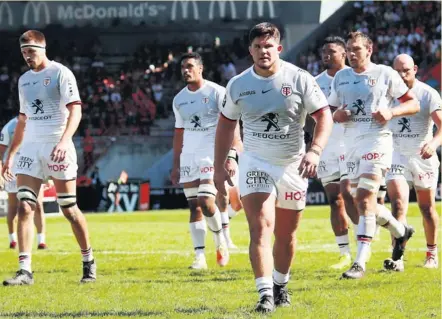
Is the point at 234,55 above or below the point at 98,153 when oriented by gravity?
above

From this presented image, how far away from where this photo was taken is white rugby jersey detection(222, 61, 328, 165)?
27.8 feet

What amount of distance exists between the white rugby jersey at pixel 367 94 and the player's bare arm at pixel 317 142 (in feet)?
9.05

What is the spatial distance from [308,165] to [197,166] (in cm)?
517

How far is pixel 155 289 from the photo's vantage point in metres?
10.2

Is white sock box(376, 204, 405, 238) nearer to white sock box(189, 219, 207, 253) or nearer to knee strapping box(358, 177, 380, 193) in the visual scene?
knee strapping box(358, 177, 380, 193)

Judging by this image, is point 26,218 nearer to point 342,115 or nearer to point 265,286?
point 342,115

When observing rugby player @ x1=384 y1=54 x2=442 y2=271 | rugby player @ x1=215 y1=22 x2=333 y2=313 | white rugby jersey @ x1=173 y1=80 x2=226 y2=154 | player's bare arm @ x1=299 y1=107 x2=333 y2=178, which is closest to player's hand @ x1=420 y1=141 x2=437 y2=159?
rugby player @ x1=384 y1=54 x2=442 y2=271

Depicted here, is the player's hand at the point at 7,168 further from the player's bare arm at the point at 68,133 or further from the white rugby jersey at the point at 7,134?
the white rugby jersey at the point at 7,134

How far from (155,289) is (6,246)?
7937 mm

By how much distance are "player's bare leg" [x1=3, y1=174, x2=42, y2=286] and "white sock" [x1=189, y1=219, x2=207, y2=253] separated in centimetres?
247

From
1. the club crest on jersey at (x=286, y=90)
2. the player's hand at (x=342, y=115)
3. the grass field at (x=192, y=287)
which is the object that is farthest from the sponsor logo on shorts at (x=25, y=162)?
the club crest on jersey at (x=286, y=90)

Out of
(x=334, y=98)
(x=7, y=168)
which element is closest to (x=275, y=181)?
(x=334, y=98)

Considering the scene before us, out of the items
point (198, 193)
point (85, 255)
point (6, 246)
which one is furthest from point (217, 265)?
point (6, 246)

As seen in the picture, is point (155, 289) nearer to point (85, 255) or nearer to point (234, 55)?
point (85, 255)
